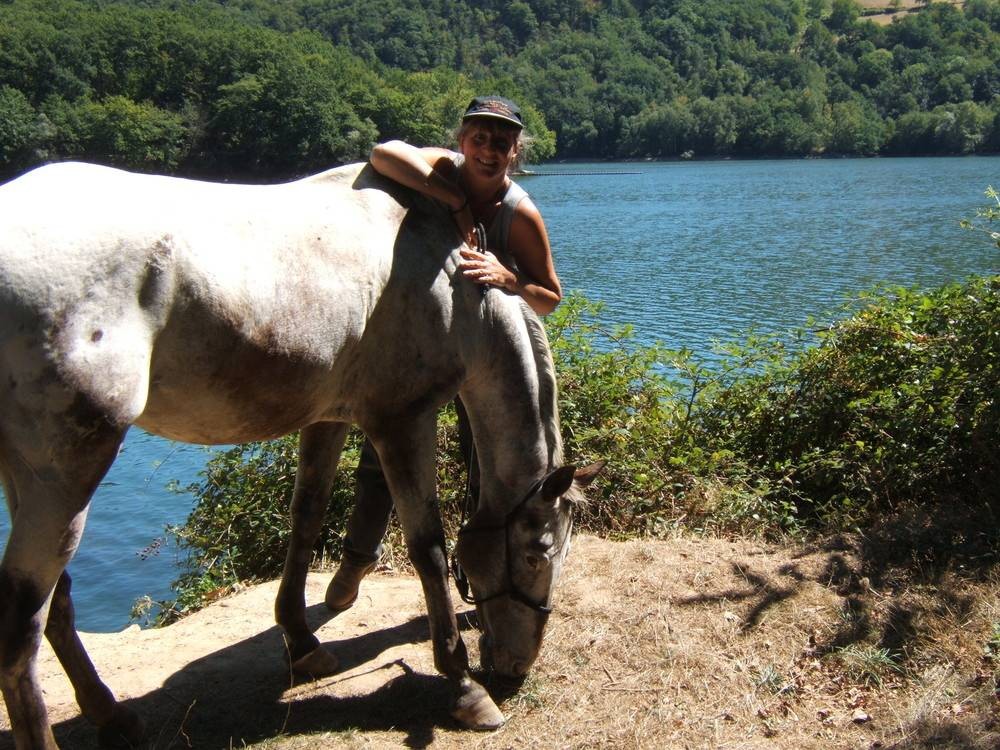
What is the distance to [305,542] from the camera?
174 inches

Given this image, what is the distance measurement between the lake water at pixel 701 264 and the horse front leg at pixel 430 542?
3.82 meters

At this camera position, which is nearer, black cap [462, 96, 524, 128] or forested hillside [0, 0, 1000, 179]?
black cap [462, 96, 524, 128]

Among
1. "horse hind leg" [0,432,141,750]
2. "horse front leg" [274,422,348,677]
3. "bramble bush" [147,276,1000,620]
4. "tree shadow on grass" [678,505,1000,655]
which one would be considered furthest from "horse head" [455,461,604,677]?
"bramble bush" [147,276,1000,620]

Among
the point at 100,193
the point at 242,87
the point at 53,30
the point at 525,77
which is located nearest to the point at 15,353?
the point at 100,193

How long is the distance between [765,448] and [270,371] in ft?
15.5

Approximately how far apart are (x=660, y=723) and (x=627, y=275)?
737 inches

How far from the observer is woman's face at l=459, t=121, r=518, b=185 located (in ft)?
13.0

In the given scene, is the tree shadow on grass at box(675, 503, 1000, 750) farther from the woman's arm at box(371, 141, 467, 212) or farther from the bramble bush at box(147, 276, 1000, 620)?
the woman's arm at box(371, 141, 467, 212)

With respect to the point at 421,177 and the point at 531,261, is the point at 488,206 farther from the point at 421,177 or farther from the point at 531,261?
the point at 421,177

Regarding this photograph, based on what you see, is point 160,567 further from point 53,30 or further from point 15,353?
point 53,30

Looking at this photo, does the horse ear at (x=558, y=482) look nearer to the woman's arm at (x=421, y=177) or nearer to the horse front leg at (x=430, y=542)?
the horse front leg at (x=430, y=542)

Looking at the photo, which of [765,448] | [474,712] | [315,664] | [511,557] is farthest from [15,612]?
[765,448]

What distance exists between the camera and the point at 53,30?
70.9 metres

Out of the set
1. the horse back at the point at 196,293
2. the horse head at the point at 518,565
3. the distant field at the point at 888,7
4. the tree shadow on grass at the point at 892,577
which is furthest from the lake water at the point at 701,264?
the distant field at the point at 888,7
